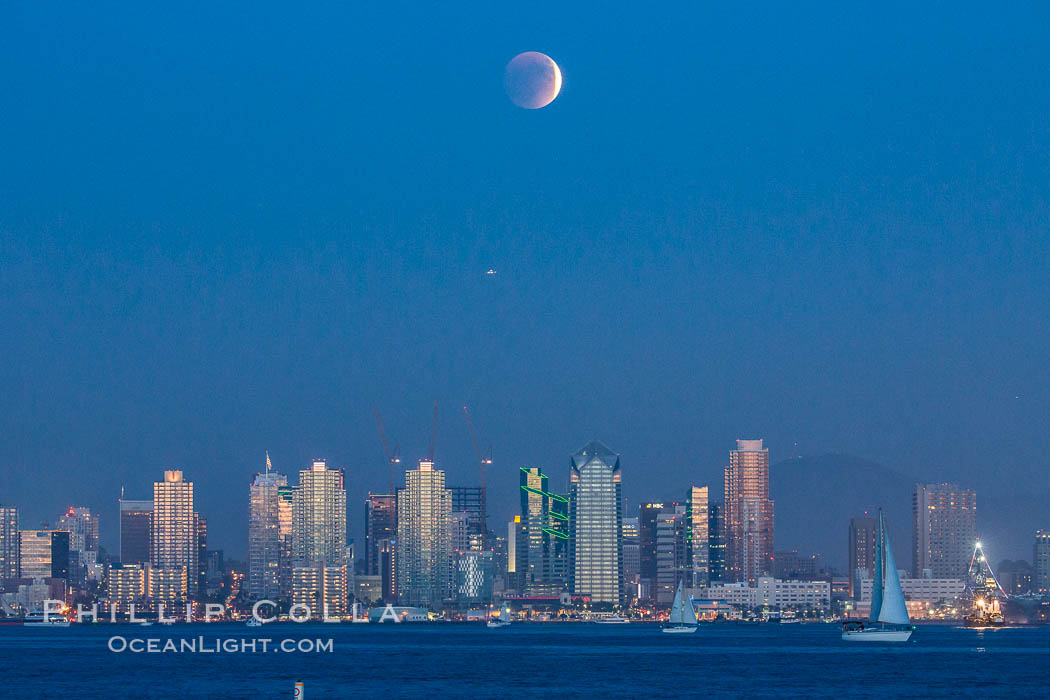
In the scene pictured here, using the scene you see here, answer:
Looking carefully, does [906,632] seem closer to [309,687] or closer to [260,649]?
[260,649]

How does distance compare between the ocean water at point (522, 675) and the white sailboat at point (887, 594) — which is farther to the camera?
the white sailboat at point (887, 594)

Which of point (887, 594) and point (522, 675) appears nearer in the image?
point (522, 675)

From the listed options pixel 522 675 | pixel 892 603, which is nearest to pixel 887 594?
pixel 892 603

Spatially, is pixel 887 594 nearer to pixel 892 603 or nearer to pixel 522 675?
pixel 892 603

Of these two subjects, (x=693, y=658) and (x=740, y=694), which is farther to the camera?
(x=693, y=658)

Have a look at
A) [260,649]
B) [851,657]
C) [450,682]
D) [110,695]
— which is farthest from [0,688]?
[851,657]

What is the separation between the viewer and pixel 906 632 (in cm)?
19238

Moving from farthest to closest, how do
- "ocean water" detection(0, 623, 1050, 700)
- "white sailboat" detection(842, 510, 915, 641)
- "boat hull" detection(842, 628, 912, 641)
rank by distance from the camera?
"boat hull" detection(842, 628, 912, 641)
"white sailboat" detection(842, 510, 915, 641)
"ocean water" detection(0, 623, 1050, 700)

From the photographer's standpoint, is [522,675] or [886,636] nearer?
[522,675]

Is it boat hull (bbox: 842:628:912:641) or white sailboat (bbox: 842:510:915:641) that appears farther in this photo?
boat hull (bbox: 842:628:912:641)

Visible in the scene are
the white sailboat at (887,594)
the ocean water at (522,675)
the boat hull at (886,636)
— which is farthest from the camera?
the boat hull at (886,636)

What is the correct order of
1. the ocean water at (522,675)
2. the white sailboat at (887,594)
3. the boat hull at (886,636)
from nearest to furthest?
1. the ocean water at (522,675)
2. the white sailboat at (887,594)
3. the boat hull at (886,636)

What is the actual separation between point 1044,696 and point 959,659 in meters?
64.1

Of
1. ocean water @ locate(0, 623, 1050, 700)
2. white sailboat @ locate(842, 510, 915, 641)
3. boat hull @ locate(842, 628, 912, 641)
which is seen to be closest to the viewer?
ocean water @ locate(0, 623, 1050, 700)
